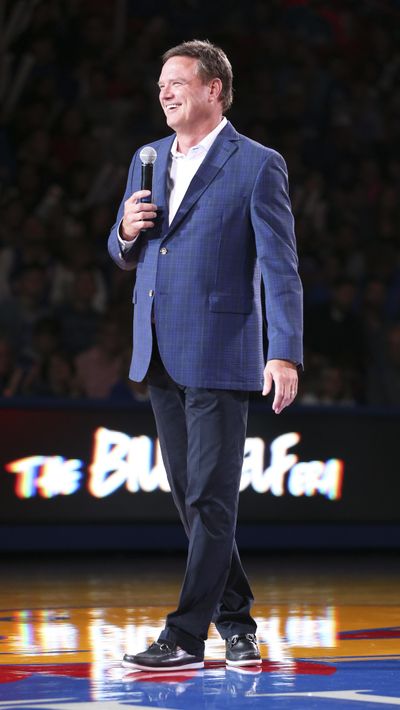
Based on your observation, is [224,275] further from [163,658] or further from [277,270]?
[163,658]

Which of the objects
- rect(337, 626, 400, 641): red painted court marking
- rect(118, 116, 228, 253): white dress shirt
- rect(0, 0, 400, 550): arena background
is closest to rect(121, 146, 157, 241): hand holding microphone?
rect(118, 116, 228, 253): white dress shirt

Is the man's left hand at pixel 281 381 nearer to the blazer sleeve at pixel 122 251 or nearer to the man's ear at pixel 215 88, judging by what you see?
the blazer sleeve at pixel 122 251

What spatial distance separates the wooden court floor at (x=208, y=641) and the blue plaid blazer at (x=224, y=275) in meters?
0.92

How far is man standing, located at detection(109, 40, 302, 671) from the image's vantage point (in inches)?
180

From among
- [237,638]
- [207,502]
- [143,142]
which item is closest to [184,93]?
[207,502]

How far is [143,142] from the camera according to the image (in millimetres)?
12383

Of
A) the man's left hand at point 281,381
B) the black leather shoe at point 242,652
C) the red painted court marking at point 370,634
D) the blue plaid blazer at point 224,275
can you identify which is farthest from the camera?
the red painted court marking at point 370,634

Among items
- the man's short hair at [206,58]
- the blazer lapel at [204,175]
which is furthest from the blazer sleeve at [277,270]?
the man's short hair at [206,58]

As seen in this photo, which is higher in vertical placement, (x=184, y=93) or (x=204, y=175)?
(x=184, y=93)

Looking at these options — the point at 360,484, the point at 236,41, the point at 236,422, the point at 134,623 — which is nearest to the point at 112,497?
the point at 360,484

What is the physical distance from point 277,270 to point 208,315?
0.27 m

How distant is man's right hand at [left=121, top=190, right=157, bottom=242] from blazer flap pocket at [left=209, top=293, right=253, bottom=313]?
0.30 metres

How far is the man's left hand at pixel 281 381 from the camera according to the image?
4.48 meters

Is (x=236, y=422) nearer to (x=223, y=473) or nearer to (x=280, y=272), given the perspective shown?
(x=223, y=473)
